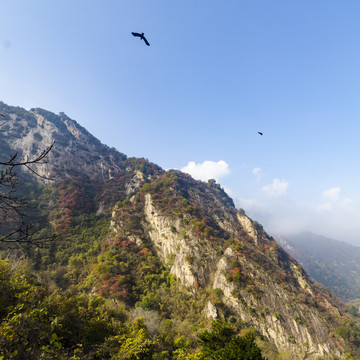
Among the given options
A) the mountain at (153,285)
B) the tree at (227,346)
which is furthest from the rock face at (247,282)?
the tree at (227,346)

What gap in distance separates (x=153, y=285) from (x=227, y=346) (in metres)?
27.5

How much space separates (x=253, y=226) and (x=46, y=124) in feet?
405

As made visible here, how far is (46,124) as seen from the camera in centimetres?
10094

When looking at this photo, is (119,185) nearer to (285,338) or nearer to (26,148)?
(26,148)

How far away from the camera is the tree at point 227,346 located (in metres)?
11.5

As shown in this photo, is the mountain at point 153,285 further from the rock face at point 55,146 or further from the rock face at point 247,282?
the rock face at point 55,146

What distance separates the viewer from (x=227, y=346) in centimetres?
1253

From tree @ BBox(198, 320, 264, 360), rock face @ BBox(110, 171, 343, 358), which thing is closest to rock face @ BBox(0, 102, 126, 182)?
rock face @ BBox(110, 171, 343, 358)

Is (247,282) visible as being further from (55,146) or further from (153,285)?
(55,146)

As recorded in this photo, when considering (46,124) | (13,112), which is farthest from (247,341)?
(13,112)

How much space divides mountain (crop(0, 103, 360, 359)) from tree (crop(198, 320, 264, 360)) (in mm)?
1746

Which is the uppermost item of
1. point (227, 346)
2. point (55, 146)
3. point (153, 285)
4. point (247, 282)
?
point (55, 146)

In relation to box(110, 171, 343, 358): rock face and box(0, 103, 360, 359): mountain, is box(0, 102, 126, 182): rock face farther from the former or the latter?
box(110, 171, 343, 358): rock face

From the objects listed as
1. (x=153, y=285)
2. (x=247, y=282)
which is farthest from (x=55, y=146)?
(x=247, y=282)
